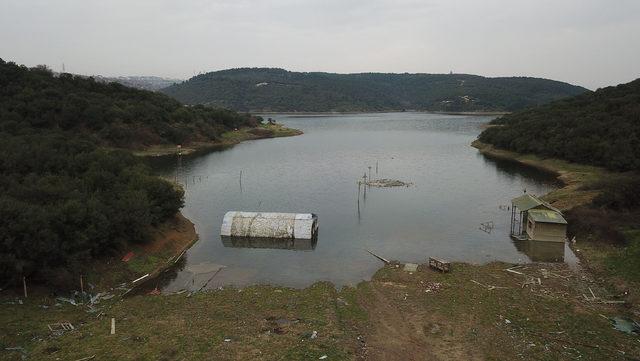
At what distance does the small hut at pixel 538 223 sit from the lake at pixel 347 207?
1.10 metres

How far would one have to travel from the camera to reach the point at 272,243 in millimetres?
38844

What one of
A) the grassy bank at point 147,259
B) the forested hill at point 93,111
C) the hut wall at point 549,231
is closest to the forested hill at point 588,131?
the hut wall at point 549,231

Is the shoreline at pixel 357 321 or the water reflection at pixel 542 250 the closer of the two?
the shoreline at pixel 357 321

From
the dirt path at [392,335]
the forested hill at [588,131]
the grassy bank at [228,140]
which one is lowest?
the dirt path at [392,335]

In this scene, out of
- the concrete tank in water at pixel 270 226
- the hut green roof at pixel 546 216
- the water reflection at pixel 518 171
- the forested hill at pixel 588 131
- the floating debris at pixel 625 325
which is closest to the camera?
the floating debris at pixel 625 325

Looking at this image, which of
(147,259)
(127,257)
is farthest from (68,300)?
(147,259)

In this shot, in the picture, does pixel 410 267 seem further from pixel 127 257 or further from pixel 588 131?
pixel 588 131

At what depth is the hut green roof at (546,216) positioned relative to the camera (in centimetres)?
3791

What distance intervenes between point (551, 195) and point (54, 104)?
278ft

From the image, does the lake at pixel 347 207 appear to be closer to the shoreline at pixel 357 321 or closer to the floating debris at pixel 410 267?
the floating debris at pixel 410 267

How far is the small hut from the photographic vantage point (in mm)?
37781

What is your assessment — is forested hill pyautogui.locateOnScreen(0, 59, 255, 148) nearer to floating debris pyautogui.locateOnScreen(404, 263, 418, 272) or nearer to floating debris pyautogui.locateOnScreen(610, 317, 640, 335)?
floating debris pyautogui.locateOnScreen(404, 263, 418, 272)

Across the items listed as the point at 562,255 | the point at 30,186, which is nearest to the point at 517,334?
the point at 562,255

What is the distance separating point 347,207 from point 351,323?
27.7 m
